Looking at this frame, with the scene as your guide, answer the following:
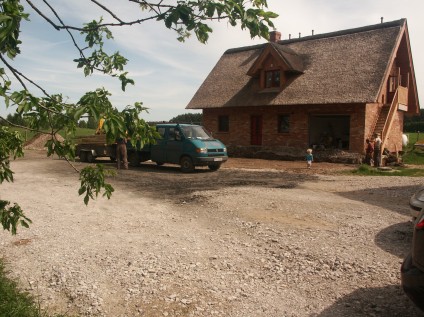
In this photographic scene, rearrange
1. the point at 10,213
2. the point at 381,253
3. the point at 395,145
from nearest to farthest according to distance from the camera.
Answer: the point at 10,213
the point at 381,253
the point at 395,145

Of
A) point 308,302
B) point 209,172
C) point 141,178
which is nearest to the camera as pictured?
point 308,302

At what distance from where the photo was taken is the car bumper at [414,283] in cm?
288

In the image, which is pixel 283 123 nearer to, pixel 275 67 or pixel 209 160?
pixel 275 67

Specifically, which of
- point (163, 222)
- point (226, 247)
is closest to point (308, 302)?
point (226, 247)

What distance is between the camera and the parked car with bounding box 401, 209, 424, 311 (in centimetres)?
290

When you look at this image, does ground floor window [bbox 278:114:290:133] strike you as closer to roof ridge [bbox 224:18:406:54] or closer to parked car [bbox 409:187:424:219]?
roof ridge [bbox 224:18:406:54]

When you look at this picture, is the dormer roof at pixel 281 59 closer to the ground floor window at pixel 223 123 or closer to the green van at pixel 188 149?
the ground floor window at pixel 223 123

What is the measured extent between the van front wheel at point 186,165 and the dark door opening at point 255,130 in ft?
33.9

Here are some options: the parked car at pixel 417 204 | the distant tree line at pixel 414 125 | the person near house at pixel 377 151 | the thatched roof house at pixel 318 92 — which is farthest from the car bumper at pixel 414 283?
the distant tree line at pixel 414 125

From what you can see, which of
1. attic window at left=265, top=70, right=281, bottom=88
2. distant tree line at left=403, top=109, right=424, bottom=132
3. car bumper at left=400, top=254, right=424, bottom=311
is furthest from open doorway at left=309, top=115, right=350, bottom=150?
distant tree line at left=403, top=109, right=424, bottom=132

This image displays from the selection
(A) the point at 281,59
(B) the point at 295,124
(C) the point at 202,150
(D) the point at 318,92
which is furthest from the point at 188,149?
(A) the point at 281,59

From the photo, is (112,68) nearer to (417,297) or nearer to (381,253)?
(417,297)

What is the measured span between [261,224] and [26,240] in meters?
4.01

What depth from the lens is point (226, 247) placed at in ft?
18.2
